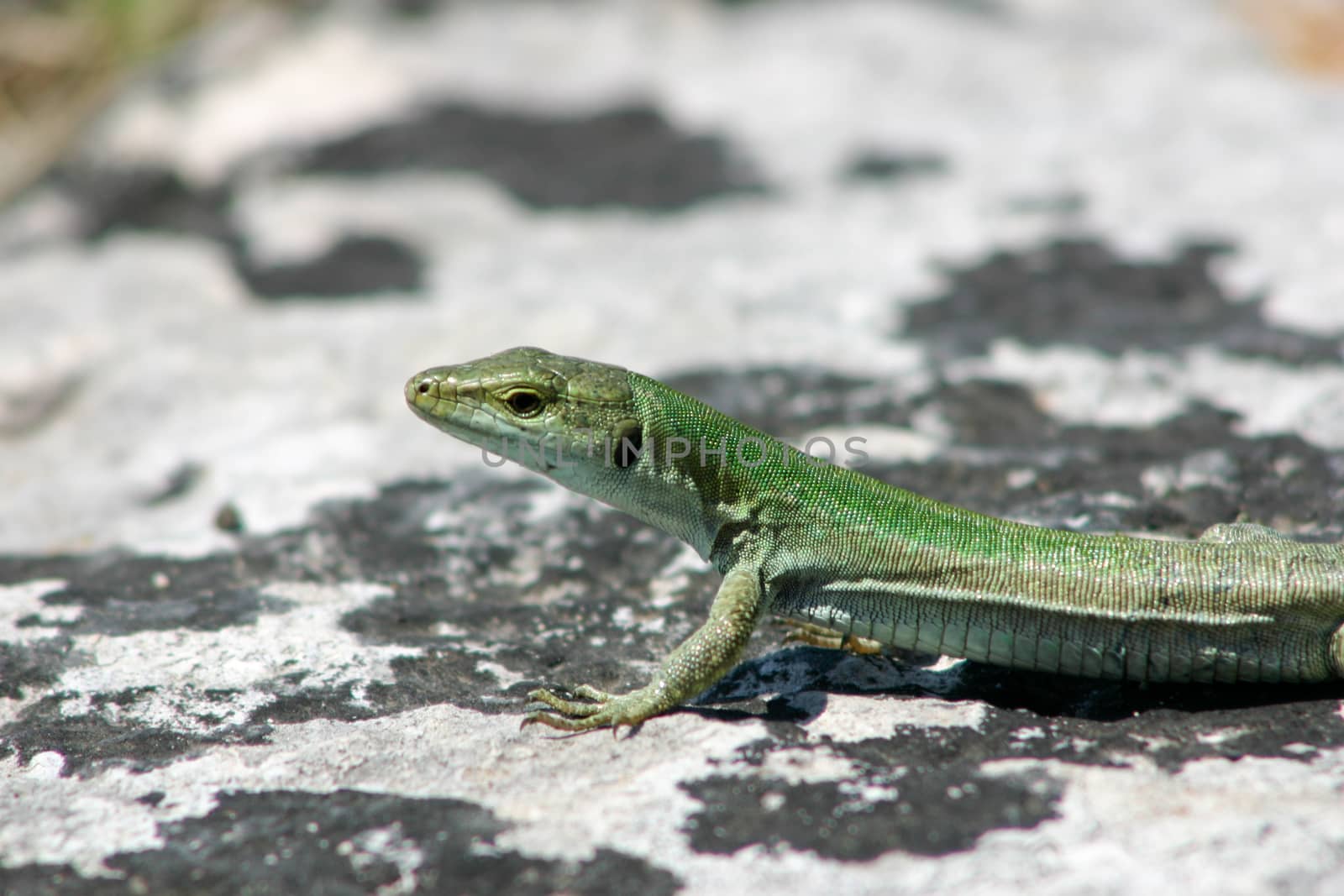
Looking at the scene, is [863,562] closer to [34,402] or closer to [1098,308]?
[1098,308]

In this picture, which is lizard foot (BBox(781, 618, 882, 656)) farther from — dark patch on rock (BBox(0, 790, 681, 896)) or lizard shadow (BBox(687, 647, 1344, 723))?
dark patch on rock (BBox(0, 790, 681, 896))

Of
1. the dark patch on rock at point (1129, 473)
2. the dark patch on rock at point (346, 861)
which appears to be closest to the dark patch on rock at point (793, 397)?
the dark patch on rock at point (1129, 473)

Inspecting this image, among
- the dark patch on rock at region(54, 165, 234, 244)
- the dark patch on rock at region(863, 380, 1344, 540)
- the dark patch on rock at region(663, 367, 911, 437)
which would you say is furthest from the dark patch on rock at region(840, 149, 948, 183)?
the dark patch on rock at region(54, 165, 234, 244)

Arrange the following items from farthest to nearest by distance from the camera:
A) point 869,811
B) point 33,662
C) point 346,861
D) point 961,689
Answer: point 33,662
point 961,689
point 869,811
point 346,861

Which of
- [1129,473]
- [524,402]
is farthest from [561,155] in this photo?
[1129,473]

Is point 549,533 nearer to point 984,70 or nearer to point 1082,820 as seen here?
point 1082,820
